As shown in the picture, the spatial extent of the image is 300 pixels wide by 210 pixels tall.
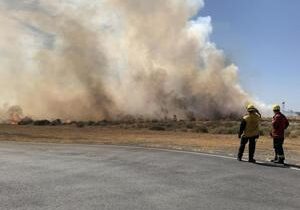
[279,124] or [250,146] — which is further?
[279,124]

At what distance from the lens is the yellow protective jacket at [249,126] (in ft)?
61.8

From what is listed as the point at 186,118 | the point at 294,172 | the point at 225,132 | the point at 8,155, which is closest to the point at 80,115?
the point at 186,118

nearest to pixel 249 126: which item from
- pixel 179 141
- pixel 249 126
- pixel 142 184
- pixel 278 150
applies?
pixel 249 126

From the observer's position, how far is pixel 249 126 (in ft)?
62.0

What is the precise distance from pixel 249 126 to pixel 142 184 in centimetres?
765

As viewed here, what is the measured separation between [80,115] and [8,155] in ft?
227

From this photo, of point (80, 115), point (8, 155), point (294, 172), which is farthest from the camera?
point (80, 115)

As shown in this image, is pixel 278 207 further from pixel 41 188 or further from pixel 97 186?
pixel 41 188

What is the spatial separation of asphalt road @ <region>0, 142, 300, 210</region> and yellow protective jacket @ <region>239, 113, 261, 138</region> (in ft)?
4.02

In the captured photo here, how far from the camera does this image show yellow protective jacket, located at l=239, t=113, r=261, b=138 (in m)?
18.8

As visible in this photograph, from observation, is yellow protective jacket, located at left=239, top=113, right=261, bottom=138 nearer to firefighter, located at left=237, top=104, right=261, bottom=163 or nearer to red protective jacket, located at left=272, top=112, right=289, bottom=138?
firefighter, located at left=237, top=104, right=261, bottom=163

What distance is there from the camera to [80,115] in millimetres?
88500

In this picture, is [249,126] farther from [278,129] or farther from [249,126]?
[278,129]

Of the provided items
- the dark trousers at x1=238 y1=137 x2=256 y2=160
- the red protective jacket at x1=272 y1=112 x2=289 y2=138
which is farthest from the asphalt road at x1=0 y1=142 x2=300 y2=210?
the red protective jacket at x1=272 y1=112 x2=289 y2=138
